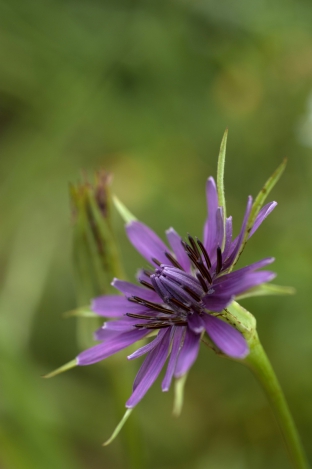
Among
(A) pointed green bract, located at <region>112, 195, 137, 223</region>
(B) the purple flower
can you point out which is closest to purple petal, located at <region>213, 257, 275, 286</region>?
(B) the purple flower

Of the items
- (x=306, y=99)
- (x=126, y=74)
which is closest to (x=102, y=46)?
(x=126, y=74)

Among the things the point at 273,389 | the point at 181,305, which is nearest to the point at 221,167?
the point at 181,305

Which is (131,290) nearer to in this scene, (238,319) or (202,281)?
(202,281)

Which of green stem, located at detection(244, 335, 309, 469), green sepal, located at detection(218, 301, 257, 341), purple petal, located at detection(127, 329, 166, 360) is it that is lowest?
green stem, located at detection(244, 335, 309, 469)

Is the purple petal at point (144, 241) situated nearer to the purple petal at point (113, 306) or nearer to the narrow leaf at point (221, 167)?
the purple petal at point (113, 306)

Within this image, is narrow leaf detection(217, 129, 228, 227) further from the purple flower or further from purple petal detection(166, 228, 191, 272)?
purple petal detection(166, 228, 191, 272)

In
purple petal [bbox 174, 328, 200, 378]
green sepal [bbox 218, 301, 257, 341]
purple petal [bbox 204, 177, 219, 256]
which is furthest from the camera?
purple petal [bbox 204, 177, 219, 256]

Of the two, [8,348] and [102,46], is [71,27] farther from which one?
[8,348]

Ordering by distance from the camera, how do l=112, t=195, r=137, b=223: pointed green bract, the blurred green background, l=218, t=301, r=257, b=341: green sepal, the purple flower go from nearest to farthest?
the purple flower < l=218, t=301, r=257, b=341: green sepal < l=112, t=195, r=137, b=223: pointed green bract < the blurred green background
